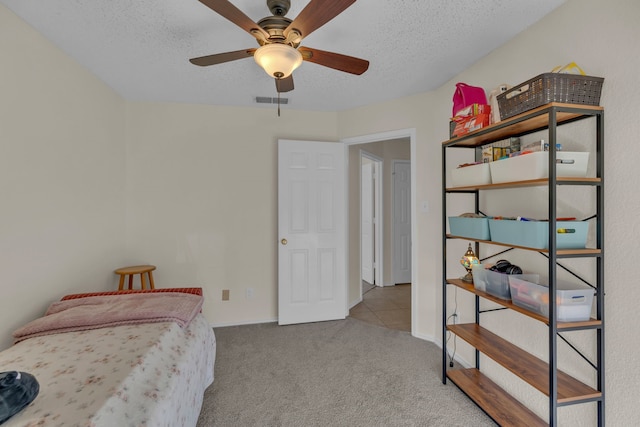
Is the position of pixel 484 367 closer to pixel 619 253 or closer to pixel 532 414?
pixel 532 414

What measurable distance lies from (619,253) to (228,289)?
3092mm

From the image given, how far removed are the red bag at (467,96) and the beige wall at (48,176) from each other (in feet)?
9.01

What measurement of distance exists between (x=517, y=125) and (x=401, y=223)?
3.45m

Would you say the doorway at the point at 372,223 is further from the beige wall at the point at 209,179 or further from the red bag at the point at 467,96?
the red bag at the point at 467,96

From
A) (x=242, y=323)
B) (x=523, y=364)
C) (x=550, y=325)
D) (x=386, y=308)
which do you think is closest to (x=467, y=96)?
(x=550, y=325)

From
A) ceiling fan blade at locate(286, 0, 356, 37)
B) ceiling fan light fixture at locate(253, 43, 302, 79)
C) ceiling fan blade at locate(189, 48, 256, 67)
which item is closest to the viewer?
ceiling fan blade at locate(286, 0, 356, 37)

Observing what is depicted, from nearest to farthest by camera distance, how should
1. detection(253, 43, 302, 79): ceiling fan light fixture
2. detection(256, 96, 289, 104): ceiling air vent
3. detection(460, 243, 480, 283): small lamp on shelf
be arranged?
1. detection(253, 43, 302, 79): ceiling fan light fixture
2. detection(460, 243, 480, 283): small lamp on shelf
3. detection(256, 96, 289, 104): ceiling air vent

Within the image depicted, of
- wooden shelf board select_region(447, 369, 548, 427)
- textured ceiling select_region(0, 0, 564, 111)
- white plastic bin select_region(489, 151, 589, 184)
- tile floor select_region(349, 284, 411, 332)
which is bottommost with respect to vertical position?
tile floor select_region(349, 284, 411, 332)

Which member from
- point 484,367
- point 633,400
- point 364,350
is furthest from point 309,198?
point 633,400

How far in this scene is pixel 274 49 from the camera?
1.45 metres

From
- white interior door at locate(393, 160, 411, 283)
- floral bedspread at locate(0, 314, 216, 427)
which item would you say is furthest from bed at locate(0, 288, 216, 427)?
white interior door at locate(393, 160, 411, 283)

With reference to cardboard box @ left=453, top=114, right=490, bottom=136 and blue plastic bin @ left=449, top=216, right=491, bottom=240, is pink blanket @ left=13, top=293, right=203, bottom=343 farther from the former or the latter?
cardboard box @ left=453, top=114, right=490, bottom=136

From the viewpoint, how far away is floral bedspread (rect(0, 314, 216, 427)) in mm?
1042

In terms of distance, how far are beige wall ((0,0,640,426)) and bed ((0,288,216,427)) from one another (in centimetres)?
45
